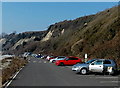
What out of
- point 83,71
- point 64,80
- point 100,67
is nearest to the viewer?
point 64,80

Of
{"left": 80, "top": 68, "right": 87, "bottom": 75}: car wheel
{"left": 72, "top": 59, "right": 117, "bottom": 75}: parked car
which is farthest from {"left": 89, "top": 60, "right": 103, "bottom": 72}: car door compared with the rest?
{"left": 80, "top": 68, "right": 87, "bottom": 75}: car wheel

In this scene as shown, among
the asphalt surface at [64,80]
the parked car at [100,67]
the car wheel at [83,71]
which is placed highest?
the parked car at [100,67]

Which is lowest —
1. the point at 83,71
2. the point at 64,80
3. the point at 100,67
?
the point at 64,80

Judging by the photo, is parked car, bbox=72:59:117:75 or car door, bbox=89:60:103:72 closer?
parked car, bbox=72:59:117:75

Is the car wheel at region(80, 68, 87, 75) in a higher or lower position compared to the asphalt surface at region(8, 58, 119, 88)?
higher

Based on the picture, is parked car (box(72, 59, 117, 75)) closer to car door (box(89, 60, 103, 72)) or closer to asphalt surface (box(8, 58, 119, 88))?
car door (box(89, 60, 103, 72))

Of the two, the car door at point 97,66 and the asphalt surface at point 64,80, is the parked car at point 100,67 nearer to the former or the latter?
the car door at point 97,66

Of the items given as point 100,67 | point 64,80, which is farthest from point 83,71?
point 64,80

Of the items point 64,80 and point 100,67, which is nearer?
point 64,80

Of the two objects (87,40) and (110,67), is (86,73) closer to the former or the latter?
(110,67)

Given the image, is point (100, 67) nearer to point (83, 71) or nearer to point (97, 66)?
point (97, 66)

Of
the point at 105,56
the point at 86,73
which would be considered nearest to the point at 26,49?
the point at 105,56

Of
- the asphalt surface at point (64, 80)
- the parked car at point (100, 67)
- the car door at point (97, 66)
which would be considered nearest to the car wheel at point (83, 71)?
the parked car at point (100, 67)

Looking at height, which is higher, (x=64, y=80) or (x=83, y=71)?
(x=83, y=71)
